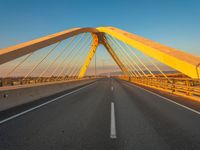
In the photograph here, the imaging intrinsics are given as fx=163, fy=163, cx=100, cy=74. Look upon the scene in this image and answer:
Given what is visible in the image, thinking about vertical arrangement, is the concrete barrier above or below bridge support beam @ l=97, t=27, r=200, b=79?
below

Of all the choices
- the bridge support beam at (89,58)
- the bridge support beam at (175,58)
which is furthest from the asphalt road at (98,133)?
the bridge support beam at (89,58)

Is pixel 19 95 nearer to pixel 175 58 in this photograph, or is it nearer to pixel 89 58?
pixel 175 58

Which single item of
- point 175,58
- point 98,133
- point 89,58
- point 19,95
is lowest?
point 98,133

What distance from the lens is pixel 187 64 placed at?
12328 millimetres

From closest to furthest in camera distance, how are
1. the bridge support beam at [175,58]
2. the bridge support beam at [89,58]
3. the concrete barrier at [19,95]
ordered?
the concrete barrier at [19,95] → the bridge support beam at [175,58] → the bridge support beam at [89,58]

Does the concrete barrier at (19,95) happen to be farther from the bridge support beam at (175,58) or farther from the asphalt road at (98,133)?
the bridge support beam at (175,58)

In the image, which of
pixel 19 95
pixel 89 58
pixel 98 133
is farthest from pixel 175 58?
pixel 89 58

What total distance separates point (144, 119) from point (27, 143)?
145 inches

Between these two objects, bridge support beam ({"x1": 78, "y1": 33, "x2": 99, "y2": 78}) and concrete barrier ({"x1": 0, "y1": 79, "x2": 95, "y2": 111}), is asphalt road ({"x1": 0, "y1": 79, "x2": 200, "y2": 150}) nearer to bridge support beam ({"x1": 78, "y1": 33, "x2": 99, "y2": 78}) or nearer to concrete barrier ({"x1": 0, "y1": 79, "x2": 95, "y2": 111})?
concrete barrier ({"x1": 0, "y1": 79, "x2": 95, "y2": 111})

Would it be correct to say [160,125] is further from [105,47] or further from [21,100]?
[105,47]

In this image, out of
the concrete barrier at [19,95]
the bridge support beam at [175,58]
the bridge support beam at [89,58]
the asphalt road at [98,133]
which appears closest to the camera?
the asphalt road at [98,133]

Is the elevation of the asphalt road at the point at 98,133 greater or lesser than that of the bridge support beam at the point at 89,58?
lesser

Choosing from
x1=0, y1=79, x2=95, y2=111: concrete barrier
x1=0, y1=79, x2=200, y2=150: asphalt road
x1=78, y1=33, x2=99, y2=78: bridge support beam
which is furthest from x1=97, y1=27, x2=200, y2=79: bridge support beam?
x1=78, y1=33, x2=99, y2=78: bridge support beam

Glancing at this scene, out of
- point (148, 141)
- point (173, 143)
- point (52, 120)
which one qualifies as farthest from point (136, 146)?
point (52, 120)
